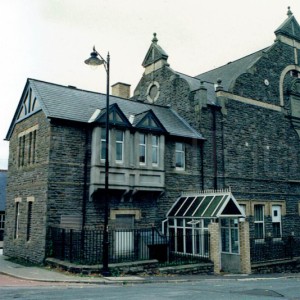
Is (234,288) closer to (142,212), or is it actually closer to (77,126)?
(142,212)

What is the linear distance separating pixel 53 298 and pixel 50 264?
7.47 m

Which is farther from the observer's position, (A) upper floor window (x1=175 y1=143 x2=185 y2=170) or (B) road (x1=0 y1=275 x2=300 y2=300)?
(A) upper floor window (x1=175 y1=143 x2=185 y2=170)

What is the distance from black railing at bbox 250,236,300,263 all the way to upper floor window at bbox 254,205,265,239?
0.58m

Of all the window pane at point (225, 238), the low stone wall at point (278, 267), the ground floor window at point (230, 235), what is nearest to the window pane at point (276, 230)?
the low stone wall at point (278, 267)

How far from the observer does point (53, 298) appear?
10.5 m

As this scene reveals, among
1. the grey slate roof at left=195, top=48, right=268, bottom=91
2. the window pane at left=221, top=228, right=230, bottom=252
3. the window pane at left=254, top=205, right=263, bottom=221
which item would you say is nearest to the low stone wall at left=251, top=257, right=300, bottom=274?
the window pane at left=221, top=228, right=230, bottom=252

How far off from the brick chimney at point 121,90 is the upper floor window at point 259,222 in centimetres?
1348

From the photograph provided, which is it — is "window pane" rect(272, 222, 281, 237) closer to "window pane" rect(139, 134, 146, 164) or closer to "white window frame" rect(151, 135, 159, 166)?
"white window frame" rect(151, 135, 159, 166)

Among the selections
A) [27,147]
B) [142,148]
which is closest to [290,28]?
[142,148]

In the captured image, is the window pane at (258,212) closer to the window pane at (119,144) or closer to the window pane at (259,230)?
the window pane at (259,230)

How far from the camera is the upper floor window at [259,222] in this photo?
2615cm

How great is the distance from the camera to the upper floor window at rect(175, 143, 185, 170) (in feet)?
78.1

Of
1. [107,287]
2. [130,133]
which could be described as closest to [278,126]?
[130,133]

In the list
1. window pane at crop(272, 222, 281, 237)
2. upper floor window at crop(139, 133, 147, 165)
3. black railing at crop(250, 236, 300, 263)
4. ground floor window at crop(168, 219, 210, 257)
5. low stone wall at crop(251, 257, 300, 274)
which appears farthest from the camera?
window pane at crop(272, 222, 281, 237)
